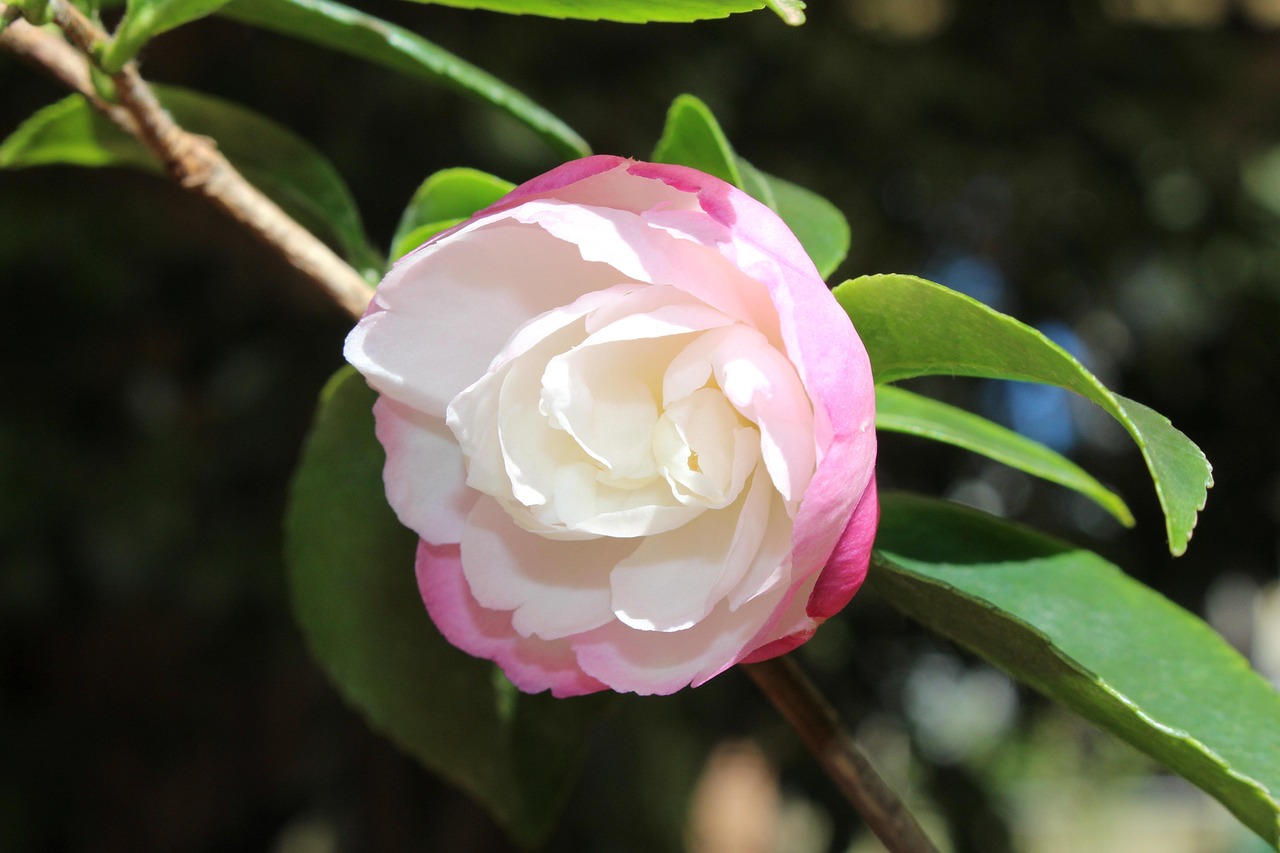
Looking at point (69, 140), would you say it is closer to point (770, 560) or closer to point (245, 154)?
point (245, 154)

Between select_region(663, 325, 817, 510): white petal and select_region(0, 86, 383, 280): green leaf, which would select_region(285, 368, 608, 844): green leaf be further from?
select_region(663, 325, 817, 510): white petal

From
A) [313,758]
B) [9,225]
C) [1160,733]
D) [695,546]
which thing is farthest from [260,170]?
[313,758]

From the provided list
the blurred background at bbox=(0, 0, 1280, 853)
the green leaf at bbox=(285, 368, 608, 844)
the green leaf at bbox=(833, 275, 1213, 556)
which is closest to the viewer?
the green leaf at bbox=(833, 275, 1213, 556)

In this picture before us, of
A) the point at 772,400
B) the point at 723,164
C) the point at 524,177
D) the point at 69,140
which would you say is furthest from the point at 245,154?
the point at 524,177

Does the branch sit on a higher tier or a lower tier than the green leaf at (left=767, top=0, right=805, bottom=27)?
lower

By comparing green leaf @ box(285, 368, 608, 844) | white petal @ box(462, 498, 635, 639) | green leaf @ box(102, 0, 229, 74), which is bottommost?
green leaf @ box(285, 368, 608, 844)

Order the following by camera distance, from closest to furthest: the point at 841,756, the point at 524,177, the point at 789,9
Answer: the point at 789,9, the point at 841,756, the point at 524,177

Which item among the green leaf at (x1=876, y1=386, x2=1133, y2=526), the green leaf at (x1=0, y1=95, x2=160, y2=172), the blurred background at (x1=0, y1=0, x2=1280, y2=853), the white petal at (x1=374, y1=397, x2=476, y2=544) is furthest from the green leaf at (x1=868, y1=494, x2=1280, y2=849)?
the blurred background at (x1=0, y1=0, x2=1280, y2=853)
